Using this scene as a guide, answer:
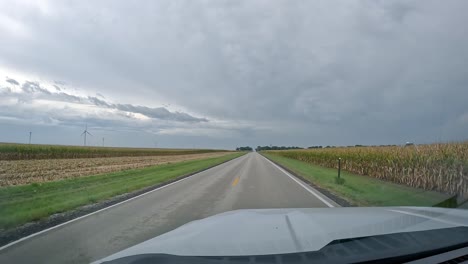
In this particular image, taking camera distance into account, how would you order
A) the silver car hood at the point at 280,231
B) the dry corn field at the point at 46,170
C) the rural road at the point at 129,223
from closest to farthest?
the silver car hood at the point at 280,231 < the rural road at the point at 129,223 < the dry corn field at the point at 46,170

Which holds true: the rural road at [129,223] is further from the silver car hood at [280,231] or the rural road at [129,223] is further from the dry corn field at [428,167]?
the dry corn field at [428,167]

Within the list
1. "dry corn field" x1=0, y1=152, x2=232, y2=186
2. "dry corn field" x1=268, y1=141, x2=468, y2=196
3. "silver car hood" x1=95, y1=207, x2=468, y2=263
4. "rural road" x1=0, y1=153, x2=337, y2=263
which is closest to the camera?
"silver car hood" x1=95, y1=207, x2=468, y2=263

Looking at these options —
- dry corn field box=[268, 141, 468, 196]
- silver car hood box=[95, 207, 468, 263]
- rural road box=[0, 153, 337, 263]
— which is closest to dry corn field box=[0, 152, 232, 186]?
rural road box=[0, 153, 337, 263]

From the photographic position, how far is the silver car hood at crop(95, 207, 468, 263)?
9.57 feet

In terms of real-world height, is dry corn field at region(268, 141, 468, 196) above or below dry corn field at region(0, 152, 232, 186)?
above

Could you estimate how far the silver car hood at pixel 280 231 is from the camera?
9.57 feet

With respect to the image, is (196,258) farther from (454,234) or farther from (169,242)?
(454,234)

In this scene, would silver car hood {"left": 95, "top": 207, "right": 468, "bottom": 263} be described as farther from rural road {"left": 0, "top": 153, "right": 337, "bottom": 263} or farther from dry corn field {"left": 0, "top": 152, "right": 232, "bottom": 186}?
dry corn field {"left": 0, "top": 152, "right": 232, "bottom": 186}

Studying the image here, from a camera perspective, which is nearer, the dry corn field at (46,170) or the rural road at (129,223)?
the rural road at (129,223)

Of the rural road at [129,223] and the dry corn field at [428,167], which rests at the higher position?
the dry corn field at [428,167]

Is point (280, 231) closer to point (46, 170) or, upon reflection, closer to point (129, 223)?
point (129, 223)

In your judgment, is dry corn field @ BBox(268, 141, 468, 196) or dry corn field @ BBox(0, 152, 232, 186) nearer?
dry corn field @ BBox(268, 141, 468, 196)

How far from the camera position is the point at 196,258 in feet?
8.76

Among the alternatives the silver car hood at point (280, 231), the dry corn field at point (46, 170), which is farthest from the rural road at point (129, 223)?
the dry corn field at point (46, 170)
